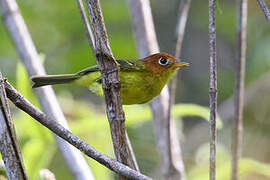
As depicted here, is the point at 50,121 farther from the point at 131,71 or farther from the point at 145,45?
the point at 131,71

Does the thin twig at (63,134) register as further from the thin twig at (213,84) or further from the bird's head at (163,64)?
the bird's head at (163,64)

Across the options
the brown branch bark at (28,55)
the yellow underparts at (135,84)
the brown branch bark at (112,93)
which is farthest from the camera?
the yellow underparts at (135,84)

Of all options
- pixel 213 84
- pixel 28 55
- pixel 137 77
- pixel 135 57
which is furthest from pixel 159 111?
pixel 135 57

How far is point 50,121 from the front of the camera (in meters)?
1.76

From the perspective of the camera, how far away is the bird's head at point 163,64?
11.8 feet

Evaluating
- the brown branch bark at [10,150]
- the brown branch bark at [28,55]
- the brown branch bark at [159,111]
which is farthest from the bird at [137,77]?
the brown branch bark at [10,150]

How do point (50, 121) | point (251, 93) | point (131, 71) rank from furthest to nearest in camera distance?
point (251, 93) < point (131, 71) < point (50, 121)

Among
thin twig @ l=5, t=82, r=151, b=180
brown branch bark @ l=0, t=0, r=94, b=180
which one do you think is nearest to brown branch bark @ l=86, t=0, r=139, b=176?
thin twig @ l=5, t=82, r=151, b=180

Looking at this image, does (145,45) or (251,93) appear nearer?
(145,45)

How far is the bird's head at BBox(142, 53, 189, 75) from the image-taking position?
3.60 m

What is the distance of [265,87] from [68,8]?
238 cm

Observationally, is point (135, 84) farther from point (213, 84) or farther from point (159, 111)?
point (213, 84)

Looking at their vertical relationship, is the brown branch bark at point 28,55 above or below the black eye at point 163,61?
above

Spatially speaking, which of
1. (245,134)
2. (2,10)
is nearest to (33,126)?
(2,10)
